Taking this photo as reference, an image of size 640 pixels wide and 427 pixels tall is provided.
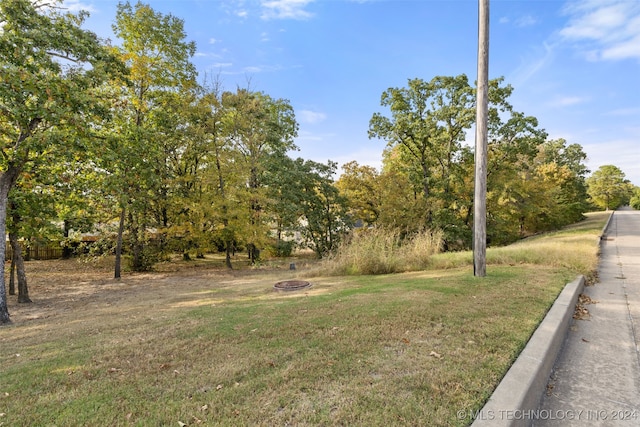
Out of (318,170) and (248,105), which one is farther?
(318,170)

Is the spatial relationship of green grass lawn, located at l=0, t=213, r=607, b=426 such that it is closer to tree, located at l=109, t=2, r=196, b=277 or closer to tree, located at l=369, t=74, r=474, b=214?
tree, located at l=109, t=2, r=196, b=277

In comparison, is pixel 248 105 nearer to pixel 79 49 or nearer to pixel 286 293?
pixel 79 49

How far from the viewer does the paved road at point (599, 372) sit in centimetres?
230

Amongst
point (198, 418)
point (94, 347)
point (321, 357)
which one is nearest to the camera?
point (198, 418)

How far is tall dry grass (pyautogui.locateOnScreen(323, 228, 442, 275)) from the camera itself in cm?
881

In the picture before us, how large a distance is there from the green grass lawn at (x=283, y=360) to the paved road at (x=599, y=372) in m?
0.40

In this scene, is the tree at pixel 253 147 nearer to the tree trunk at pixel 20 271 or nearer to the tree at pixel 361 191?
the tree at pixel 361 191

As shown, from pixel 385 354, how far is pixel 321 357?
623mm

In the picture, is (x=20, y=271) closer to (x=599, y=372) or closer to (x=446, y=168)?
(x=599, y=372)

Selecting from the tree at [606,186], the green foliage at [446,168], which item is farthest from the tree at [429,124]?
the tree at [606,186]

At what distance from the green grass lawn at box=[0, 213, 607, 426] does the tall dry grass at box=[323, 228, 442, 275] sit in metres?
3.08

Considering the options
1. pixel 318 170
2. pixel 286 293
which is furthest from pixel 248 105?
pixel 286 293

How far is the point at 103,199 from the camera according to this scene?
11.9m

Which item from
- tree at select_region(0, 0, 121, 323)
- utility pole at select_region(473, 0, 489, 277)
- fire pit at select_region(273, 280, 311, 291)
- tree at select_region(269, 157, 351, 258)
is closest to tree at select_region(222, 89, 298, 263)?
tree at select_region(269, 157, 351, 258)
